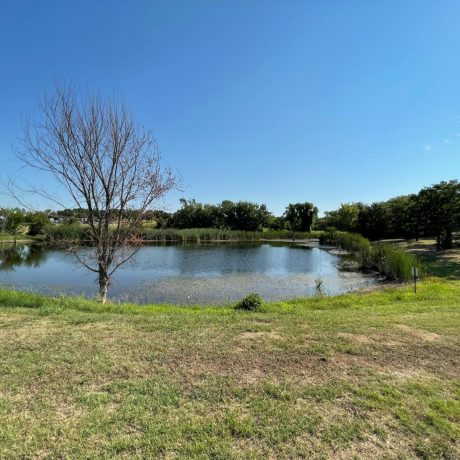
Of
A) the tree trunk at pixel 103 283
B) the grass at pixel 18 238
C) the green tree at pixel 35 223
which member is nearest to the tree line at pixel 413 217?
the tree trunk at pixel 103 283

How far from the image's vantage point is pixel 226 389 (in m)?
3.51

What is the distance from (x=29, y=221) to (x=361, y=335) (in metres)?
62.8

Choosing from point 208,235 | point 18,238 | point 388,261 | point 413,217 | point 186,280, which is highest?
point 413,217

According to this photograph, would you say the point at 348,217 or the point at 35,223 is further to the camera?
the point at 348,217

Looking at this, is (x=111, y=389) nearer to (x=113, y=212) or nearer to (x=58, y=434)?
(x=58, y=434)

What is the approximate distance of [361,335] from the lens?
544 cm

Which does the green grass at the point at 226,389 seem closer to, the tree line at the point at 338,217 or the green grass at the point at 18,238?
the tree line at the point at 338,217

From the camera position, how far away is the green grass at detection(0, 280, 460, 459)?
264 centimetres

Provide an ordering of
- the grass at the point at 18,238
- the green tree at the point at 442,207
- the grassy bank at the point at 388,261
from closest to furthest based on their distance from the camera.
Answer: the grassy bank at the point at 388,261 < the green tree at the point at 442,207 < the grass at the point at 18,238

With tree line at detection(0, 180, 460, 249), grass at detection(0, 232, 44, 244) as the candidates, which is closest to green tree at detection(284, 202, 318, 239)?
tree line at detection(0, 180, 460, 249)

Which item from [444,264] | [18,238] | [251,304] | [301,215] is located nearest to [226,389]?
[251,304]

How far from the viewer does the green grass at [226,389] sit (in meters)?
2.64

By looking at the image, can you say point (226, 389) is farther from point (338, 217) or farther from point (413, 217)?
point (338, 217)

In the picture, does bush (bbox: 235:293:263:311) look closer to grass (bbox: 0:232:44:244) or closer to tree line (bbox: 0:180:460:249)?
tree line (bbox: 0:180:460:249)
